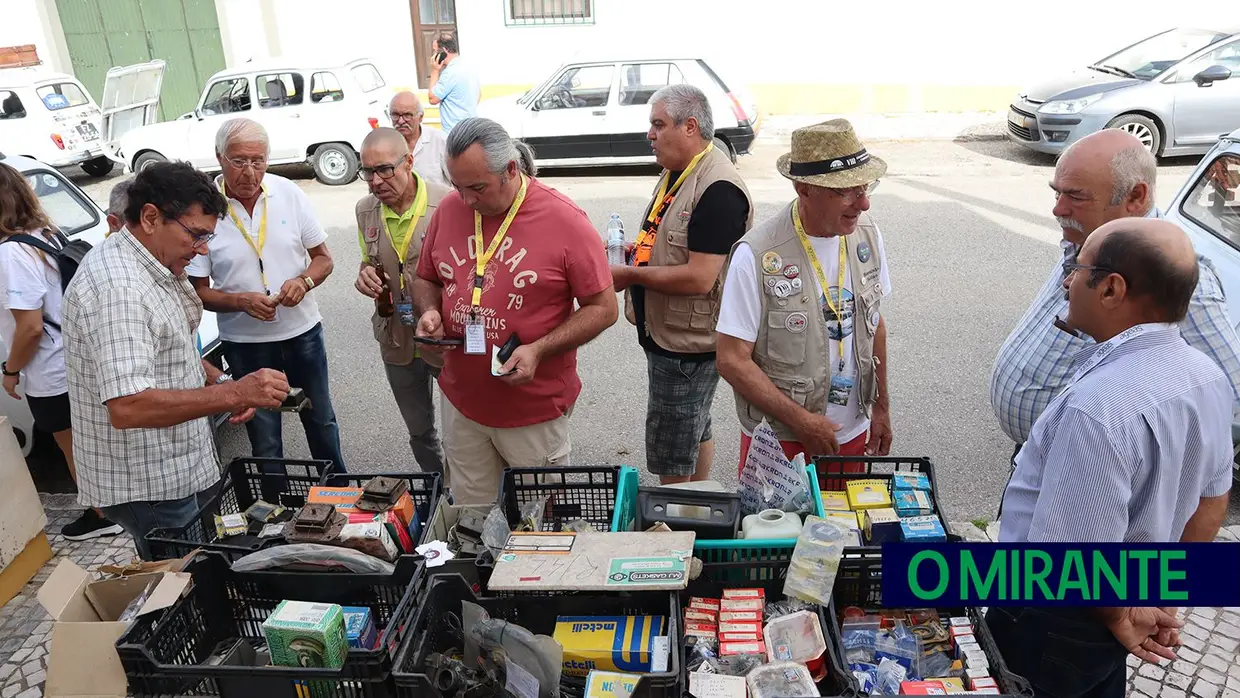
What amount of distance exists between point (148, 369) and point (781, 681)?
2273mm

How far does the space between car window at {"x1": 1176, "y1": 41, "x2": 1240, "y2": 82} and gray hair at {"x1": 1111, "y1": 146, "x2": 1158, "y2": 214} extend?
9.80 meters

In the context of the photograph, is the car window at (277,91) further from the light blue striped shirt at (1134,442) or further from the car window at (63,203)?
the light blue striped shirt at (1134,442)

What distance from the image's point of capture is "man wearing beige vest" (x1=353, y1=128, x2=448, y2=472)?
4.05 m

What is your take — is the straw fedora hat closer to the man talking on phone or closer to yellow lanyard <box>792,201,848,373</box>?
yellow lanyard <box>792,201,848,373</box>

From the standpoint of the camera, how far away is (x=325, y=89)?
467 inches

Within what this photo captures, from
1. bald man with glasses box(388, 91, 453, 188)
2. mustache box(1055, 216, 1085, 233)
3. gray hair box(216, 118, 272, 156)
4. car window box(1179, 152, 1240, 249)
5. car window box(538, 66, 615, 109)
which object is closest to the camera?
mustache box(1055, 216, 1085, 233)

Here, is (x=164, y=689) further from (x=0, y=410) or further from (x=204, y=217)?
(x=0, y=410)

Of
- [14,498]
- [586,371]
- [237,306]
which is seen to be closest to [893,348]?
[586,371]

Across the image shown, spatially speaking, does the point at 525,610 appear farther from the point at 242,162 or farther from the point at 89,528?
the point at 89,528

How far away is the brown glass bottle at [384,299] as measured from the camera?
4172 millimetres

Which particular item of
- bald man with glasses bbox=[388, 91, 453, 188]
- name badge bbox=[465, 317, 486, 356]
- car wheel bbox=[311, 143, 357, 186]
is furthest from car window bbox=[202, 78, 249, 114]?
name badge bbox=[465, 317, 486, 356]

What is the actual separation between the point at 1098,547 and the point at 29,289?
4438 millimetres

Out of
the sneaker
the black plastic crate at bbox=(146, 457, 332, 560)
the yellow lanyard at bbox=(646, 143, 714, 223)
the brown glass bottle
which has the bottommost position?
the sneaker

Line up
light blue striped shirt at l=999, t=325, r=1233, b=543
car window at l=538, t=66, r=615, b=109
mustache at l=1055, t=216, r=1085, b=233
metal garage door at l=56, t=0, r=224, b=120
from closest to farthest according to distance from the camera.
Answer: light blue striped shirt at l=999, t=325, r=1233, b=543
mustache at l=1055, t=216, r=1085, b=233
car window at l=538, t=66, r=615, b=109
metal garage door at l=56, t=0, r=224, b=120
